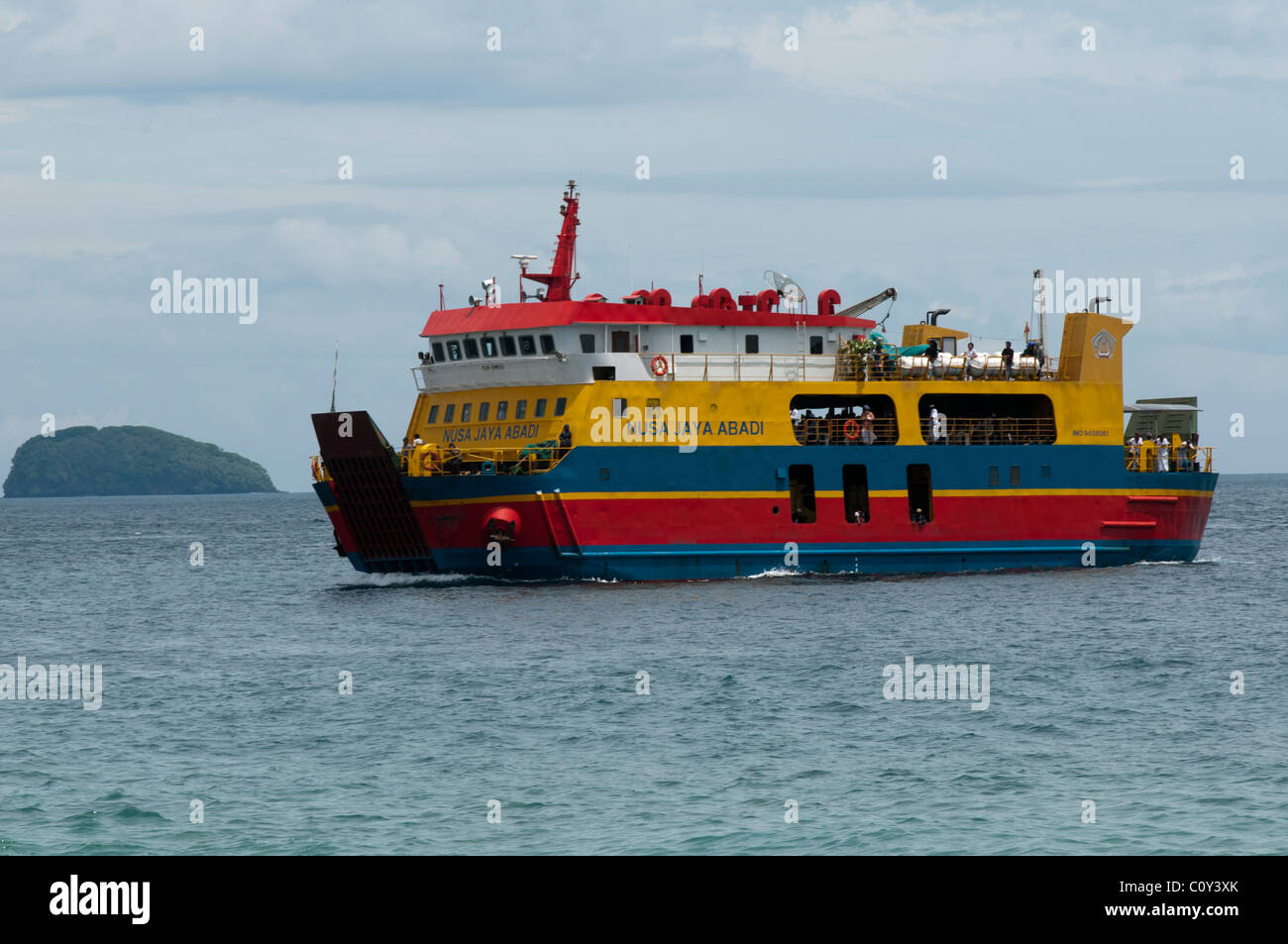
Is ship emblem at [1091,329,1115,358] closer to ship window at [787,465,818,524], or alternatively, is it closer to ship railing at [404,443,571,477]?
ship window at [787,465,818,524]

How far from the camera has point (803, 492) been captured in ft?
139

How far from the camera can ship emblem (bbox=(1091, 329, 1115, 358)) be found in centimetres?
4606

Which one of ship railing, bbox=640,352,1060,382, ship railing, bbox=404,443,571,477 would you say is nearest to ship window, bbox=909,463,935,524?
ship railing, bbox=640,352,1060,382

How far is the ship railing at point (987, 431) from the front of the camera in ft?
145

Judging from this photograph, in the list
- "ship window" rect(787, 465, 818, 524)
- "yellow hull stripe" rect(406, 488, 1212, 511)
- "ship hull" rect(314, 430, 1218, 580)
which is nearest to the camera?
"yellow hull stripe" rect(406, 488, 1212, 511)

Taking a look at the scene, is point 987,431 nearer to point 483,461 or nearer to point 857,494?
point 857,494

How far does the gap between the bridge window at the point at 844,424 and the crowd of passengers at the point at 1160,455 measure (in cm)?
862

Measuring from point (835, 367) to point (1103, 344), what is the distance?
342 inches

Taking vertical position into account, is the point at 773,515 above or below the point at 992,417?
below

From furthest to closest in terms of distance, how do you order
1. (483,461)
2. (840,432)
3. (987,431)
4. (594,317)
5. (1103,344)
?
(1103,344) < (987,431) < (840,432) < (594,317) < (483,461)

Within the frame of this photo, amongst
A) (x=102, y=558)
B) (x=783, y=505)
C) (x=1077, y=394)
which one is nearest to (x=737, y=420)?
(x=783, y=505)

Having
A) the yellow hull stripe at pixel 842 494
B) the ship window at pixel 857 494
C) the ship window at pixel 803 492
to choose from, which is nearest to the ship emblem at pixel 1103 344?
the yellow hull stripe at pixel 842 494

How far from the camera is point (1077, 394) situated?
45.5m

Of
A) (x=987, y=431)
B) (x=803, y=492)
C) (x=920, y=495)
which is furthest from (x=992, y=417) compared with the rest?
(x=803, y=492)
